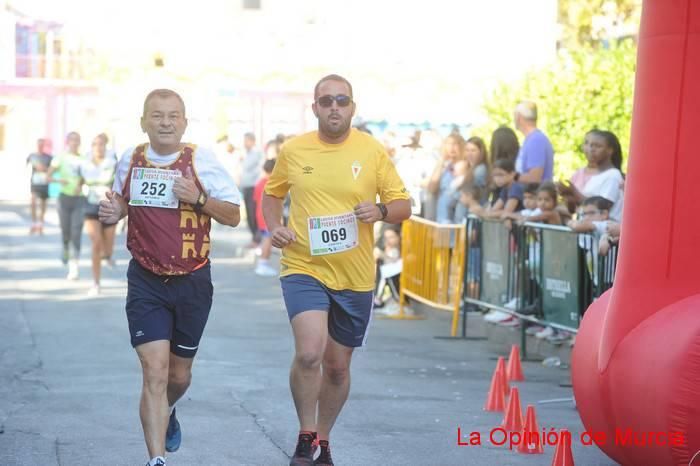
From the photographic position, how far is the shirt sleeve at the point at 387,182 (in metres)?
7.73

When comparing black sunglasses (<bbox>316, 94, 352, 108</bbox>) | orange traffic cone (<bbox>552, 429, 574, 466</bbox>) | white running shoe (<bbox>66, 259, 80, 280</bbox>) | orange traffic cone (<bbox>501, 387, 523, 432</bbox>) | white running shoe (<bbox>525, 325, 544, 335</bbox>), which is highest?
black sunglasses (<bbox>316, 94, 352, 108</bbox>)

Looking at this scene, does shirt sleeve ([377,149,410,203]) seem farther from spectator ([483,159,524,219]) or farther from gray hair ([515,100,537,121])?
gray hair ([515,100,537,121])

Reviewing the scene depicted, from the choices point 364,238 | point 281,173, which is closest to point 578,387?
point 364,238

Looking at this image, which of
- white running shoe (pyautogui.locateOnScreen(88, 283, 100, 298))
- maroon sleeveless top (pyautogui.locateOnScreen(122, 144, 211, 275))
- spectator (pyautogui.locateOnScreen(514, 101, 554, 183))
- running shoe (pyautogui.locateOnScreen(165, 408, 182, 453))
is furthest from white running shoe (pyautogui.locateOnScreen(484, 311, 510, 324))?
maroon sleeveless top (pyautogui.locateOnScreen(122, 144, 211, 275))

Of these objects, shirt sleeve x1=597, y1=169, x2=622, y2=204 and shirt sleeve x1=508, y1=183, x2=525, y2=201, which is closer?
shirt sleeve x1=597, y1=169, x2=622, y2=204

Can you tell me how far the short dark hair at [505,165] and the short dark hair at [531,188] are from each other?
13.9 inches

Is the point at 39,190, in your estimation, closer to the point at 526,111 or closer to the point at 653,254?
the point at 526,111

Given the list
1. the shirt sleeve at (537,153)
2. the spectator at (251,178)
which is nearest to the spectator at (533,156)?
the shirt sleeve at (537,153)

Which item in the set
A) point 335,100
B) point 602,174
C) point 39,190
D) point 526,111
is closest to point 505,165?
point 526,111

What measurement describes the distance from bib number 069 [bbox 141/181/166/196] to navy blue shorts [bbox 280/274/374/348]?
2.91 ft

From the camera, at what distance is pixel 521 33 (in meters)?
58.9

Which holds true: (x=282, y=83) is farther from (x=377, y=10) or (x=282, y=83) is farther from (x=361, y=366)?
(x=361, y=366)

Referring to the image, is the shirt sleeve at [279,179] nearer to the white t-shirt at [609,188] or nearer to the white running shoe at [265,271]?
the white t-shirt at [609,188]

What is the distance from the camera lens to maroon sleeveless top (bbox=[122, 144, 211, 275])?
7.09m
